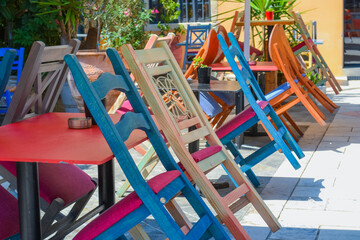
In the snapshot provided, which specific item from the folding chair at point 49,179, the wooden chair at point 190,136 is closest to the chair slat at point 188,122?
the wooden chair at point 190,136

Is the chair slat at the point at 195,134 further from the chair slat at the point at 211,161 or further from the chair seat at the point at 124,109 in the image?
the chair seat at the point at 124,109

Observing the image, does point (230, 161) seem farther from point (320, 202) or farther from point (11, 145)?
point (11, 145)

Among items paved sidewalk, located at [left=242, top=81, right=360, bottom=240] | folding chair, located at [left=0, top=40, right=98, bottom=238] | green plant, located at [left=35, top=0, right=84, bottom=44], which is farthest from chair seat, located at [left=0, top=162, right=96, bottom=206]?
green plant, located at [left=35, top=0, right=84, bottom=44]

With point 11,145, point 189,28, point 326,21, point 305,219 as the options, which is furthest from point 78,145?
point 326,21

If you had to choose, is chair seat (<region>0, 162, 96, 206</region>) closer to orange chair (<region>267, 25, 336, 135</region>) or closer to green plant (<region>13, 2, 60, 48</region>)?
orange chair (<region>267, 25, 336, 135</region>)

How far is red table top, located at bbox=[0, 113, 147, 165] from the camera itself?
1891 mm

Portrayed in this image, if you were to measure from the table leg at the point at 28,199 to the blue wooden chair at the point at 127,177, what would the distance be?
0.21 metres

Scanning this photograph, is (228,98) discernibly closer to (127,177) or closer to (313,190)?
(313,190)

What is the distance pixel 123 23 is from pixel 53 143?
6.66 metres

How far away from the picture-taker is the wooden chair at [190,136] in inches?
97.6

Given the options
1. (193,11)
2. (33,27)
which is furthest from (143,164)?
(193,11)

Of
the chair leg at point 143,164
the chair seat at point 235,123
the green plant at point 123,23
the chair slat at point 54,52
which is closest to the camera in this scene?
the chair slat at point 54,52

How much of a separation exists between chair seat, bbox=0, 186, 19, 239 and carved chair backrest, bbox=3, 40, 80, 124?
38 cm

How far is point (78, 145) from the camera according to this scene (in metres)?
2.06
